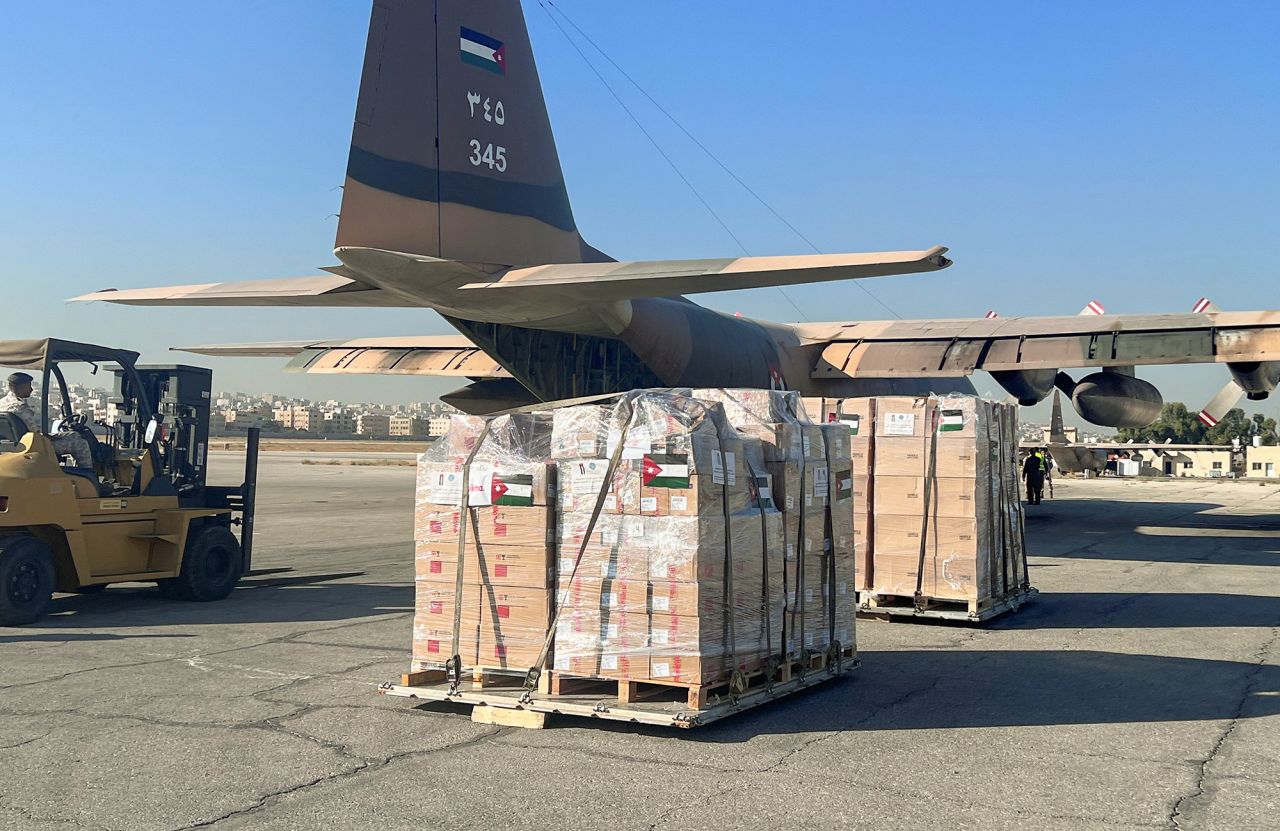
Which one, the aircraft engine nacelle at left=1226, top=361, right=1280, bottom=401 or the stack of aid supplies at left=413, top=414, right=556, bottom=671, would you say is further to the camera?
the aircraft engine nacelle at left=1226, top=361, right=1280, bottom=401

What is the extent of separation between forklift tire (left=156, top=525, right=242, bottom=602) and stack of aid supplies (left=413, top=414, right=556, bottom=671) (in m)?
5.65

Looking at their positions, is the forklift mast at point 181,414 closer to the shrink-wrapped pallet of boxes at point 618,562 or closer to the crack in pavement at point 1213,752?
the shrink-wrapped pallet of boxes at point 618,562

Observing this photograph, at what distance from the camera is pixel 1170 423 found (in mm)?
102875

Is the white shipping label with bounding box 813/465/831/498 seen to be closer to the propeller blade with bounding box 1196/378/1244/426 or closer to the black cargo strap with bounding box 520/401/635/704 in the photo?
the black cargo strap with bounding box 520/401/635/704

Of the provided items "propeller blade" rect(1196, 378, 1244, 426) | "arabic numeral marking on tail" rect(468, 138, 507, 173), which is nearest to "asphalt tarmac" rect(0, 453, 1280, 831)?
"arabic numeral marking on tail" rect(468, 138, 507, 173)

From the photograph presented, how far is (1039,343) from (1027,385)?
346 centimetres

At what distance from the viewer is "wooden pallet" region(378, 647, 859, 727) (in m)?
6.55

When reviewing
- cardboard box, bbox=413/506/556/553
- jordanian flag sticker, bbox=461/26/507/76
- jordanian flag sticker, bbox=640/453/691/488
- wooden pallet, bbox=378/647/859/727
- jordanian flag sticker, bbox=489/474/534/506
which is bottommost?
wooden pallet, bbox=378/647/859/727

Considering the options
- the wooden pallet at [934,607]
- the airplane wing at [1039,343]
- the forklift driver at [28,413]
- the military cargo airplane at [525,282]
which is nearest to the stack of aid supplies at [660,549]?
the military cargo airplane at [525,282]

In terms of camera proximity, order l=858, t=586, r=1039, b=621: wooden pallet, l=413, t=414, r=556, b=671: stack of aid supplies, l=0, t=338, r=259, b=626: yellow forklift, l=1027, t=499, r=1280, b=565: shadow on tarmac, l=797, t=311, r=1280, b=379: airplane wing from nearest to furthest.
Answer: l=413, t=414, r=556, b=671: stack of aid supplies → l=0, t=338, r=259, b=626: yellow forklift → l=858, t=586, r=1039, b=621: wooden pallet → l=797, t=311, r=1280, b=379: airplane wing → l=1027, t=499, r=1280, b=565: shadow on tarmac

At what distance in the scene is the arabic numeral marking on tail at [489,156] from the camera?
41.8 ft

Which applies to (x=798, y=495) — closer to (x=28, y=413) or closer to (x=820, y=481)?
(x=820, y=481)

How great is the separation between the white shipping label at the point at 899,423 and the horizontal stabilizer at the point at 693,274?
8.00 feet

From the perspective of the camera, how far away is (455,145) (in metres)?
12.4
